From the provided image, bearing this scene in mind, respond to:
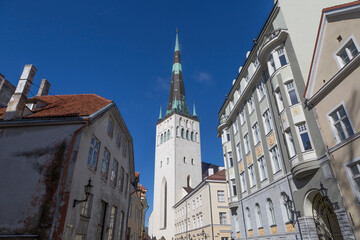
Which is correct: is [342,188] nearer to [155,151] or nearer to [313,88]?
[313,88]

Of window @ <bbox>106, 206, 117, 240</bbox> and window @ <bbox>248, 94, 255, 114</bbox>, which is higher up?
window @ <bbox>248, 94, 255, 114</bbox>

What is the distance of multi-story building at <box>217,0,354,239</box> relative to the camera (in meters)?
13.8

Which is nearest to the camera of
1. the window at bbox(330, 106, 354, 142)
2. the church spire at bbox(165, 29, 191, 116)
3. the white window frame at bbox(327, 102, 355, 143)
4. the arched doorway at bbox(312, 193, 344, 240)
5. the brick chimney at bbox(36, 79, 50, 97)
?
the white window frame at bbox(327, 102, 355, 143)

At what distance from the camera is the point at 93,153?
14062mm

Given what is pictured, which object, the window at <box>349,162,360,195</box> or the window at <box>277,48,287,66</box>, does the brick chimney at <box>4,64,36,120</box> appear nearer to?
the window at <box>277,48,287,66</box>

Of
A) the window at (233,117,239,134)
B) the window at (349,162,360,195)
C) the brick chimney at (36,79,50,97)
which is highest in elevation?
the brick chimney at (36,79,50,97)

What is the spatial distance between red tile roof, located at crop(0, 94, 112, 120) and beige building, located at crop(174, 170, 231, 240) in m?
24.6

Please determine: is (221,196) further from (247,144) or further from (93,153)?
(93,153)

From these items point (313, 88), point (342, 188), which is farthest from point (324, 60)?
point (342, 188)

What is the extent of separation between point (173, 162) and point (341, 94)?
178 feet

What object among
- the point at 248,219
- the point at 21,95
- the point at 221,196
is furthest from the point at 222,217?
the point at 21,95

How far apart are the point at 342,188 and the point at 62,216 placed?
13.0 metres

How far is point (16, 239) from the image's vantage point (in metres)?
Result: 9.84

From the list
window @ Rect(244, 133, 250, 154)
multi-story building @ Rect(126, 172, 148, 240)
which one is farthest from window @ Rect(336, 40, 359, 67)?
multi-story building @ Rect(126, 172, 148, 240)
